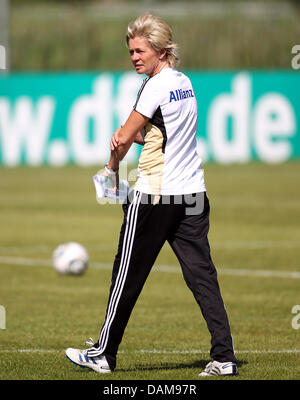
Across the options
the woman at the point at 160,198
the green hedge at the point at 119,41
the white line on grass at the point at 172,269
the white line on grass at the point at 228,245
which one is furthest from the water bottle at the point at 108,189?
the green hedge at the point at 119,41

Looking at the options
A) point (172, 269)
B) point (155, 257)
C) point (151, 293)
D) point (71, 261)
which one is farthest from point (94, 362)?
point (172, 269)

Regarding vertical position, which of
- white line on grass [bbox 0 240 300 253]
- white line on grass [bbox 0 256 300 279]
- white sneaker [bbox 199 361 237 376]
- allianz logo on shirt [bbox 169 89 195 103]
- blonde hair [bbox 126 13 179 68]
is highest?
blonde hair [bbox 126 13 179 68]

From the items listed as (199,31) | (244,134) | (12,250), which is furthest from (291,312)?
(199,31)

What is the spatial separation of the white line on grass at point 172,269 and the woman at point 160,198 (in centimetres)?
527

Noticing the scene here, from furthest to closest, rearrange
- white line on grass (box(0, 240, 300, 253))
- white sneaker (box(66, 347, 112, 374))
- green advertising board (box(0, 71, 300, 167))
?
green advertising board (box(0, 71, 300, 167)) → white line on grass (box(0, 240, 300, 253)) → white sneaker (box(66, 347, 112, 374))

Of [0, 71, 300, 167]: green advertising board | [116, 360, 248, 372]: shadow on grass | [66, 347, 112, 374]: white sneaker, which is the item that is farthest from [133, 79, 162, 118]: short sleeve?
[0, 71, 300, 167]: green advertising board

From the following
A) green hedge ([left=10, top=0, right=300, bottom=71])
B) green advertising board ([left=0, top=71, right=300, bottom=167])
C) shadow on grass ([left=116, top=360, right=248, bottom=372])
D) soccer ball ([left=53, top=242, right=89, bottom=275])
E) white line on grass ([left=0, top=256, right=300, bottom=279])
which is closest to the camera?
shadow on grass ([left=116, top=360, right=248, bottom=372])

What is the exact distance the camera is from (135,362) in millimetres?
8039

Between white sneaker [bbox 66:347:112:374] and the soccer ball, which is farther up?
the soccer ball

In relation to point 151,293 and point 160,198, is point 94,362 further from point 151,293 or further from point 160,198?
point 151,293

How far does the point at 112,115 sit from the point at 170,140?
821 inches

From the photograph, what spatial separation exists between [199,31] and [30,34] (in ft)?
18.3

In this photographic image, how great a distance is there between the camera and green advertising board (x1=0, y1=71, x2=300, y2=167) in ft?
92.3

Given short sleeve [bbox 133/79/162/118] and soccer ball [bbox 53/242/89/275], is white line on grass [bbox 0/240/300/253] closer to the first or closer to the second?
soccer ball [bbox 53/242/89/275]
